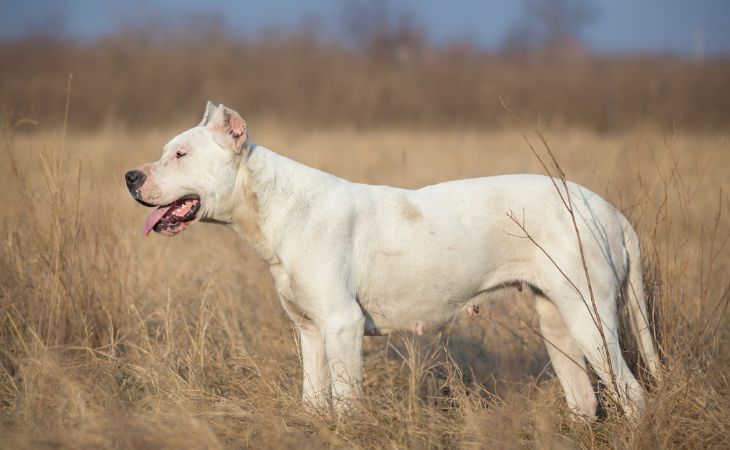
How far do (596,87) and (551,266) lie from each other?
1595 centimetres

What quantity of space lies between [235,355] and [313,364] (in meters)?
0.93

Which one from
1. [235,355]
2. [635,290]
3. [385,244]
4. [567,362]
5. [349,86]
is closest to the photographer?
[385,244]

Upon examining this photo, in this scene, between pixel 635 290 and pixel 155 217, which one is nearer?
pixel 155 217

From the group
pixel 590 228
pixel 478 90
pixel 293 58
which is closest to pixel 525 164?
pixel 590 228

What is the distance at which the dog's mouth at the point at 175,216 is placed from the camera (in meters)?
4.05

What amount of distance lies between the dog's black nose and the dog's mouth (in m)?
0.18

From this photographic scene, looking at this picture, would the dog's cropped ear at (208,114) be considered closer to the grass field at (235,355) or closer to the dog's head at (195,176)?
the dog's head at (195,176)

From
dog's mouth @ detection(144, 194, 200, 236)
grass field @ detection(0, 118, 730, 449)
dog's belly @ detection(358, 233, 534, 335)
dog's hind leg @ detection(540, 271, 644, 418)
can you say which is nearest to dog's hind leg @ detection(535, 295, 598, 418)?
grass field @ detection(0, 118, 730, 449)

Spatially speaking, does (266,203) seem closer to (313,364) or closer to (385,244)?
(385,244)

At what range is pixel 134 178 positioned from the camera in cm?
401

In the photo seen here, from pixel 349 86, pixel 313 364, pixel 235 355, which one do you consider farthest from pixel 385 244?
pixel 349 86

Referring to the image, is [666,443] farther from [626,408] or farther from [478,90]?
[478,90]

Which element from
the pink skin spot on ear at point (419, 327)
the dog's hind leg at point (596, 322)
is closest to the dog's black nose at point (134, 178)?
the pink skin spot on ear at point (419, 327)

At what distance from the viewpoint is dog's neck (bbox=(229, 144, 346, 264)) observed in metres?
4.08
